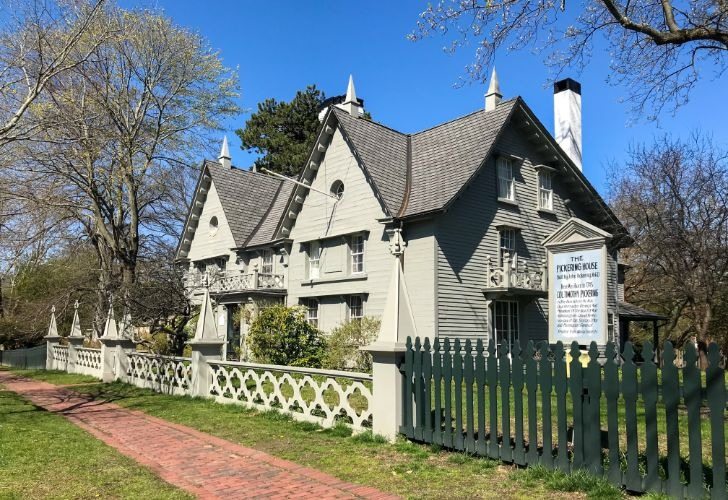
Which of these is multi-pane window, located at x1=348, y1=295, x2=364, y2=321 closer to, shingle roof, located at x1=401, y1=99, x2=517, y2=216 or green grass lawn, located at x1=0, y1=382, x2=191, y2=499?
shingle roof, located at x1=401, y1=99, x2=517, y2=216

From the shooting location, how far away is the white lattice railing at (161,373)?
15.4 meters

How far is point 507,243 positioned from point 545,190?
12.7ft

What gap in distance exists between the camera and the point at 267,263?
28.3 m

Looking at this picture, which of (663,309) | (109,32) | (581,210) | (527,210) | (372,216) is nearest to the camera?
(109,32)

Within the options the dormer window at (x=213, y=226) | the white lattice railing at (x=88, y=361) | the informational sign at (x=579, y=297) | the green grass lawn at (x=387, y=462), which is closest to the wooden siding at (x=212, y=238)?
the dormer window at (x=213, y=226)

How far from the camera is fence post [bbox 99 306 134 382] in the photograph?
63.8ft

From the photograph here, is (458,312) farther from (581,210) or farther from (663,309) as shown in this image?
(663,309)

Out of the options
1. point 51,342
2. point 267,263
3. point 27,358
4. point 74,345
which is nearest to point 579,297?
point 267,263

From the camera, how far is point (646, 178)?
24.4 m

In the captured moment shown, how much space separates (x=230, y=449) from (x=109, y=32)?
11.4 metres

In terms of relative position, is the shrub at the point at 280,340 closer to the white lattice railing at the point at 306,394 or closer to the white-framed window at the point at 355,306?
the white lattice railing at the point at 306,394

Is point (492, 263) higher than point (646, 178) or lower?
lower

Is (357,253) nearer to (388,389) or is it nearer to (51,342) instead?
(388,389)

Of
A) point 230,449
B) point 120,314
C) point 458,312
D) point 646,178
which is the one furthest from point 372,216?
point 230,449
